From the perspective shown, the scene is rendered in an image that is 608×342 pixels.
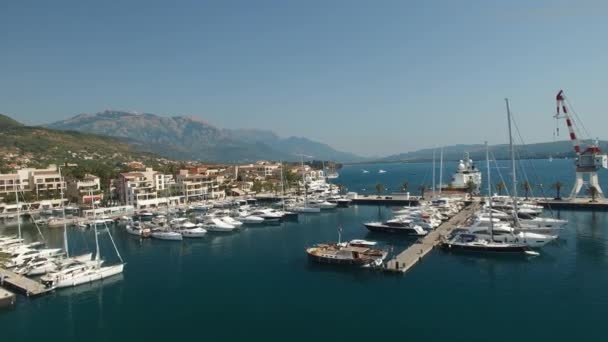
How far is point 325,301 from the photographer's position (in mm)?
29984

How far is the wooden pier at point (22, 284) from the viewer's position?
3247 cm

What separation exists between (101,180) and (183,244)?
5562cm

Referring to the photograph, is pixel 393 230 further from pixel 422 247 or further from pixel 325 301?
pixel 325 301

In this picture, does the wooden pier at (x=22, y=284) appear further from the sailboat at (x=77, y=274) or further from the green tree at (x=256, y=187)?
the green tree at (x=256, y=187)

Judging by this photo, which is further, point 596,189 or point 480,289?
point 596,189

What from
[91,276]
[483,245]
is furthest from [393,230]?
[91,276]

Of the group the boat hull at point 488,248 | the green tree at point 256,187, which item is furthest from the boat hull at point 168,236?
the green tree at point 256,187

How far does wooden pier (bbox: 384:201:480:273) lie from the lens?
120 ft

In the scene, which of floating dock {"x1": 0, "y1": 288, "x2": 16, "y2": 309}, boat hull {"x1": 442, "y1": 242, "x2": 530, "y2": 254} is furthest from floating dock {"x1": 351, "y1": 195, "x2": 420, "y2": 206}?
floating dock {"x1": 0, "y1": 288, "x2": 16, "y2": 309}

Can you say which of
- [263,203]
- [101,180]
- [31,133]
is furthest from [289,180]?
[31,133]

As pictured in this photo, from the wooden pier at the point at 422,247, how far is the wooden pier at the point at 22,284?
93.2 feet

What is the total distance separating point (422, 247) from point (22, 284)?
36.7 meters

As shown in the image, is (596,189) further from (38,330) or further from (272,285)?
(38,330)

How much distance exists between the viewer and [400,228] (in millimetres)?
52250
